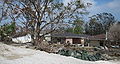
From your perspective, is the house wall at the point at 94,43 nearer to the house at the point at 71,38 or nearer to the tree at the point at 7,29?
the house at the point at 71,38

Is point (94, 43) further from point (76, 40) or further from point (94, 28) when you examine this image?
point (94, 28)

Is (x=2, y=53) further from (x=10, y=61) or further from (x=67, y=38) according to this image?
(x=67, y=38)

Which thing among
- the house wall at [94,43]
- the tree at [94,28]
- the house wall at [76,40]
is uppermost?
the tree at [94,28]

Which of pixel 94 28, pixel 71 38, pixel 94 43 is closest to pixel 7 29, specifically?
pixel 71 38

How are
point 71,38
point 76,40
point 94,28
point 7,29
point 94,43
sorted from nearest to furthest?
1. point 7,29
2. point 71,38
3. point 76,40
4. point 94,43
5. point 94,28

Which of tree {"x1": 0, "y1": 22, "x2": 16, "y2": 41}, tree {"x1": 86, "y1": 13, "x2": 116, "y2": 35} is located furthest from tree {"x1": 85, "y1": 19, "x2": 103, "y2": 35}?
tree {"x1": 0, "y1": 22, "x2": 16, "y2": 41}

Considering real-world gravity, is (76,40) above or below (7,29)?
below

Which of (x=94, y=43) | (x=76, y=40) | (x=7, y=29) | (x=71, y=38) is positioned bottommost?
(x=94, y=43)

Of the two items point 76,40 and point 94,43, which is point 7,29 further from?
point 94,43

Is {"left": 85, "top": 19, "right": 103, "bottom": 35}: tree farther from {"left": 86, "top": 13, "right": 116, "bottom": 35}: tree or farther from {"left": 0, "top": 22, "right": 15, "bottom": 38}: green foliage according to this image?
{"left": 0, "top": 22, "right": 15, "bottom": 38}: green foliage

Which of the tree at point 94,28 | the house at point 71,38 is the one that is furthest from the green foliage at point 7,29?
the tree at point 94,28

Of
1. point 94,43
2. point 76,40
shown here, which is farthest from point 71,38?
point 94,43

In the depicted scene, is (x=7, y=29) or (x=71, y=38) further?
(x=71, y=38)

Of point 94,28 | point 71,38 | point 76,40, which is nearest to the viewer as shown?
point 71,38
